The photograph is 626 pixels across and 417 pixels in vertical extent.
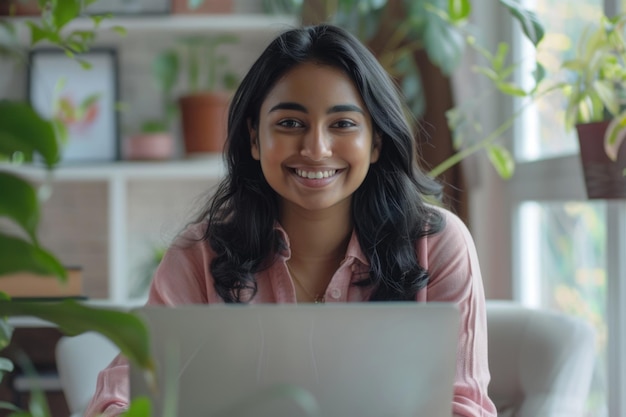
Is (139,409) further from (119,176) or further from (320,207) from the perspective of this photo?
(119,176)

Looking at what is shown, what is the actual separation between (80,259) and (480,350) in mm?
2187

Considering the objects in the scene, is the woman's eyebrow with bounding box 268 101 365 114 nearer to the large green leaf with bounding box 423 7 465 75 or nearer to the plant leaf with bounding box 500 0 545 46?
the plant leaf with bounding box 500 0 545 46

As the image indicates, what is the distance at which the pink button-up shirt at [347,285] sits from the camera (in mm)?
1409

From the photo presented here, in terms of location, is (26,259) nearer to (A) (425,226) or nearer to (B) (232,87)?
(A) (425,226)

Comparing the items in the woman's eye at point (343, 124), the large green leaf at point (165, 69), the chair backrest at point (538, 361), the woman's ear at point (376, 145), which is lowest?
the chair backrest at point (538, 361)

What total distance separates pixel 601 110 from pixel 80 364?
1.10 metres

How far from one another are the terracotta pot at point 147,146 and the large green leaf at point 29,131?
2.49 metres

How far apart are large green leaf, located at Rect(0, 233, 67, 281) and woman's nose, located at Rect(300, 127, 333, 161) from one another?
3.09 feet

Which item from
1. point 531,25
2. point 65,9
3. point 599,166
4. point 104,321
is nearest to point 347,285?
point 599,166

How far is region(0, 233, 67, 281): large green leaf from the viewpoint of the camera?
0.65 m

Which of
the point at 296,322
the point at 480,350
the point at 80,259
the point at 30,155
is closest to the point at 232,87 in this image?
the point at 80,259

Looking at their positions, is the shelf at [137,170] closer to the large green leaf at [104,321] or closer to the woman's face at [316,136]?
the woman's face at [316,136]

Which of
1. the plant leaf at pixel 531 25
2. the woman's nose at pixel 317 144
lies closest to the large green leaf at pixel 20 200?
the woman's nose at pixel 317 144

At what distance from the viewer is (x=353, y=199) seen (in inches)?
69.9
